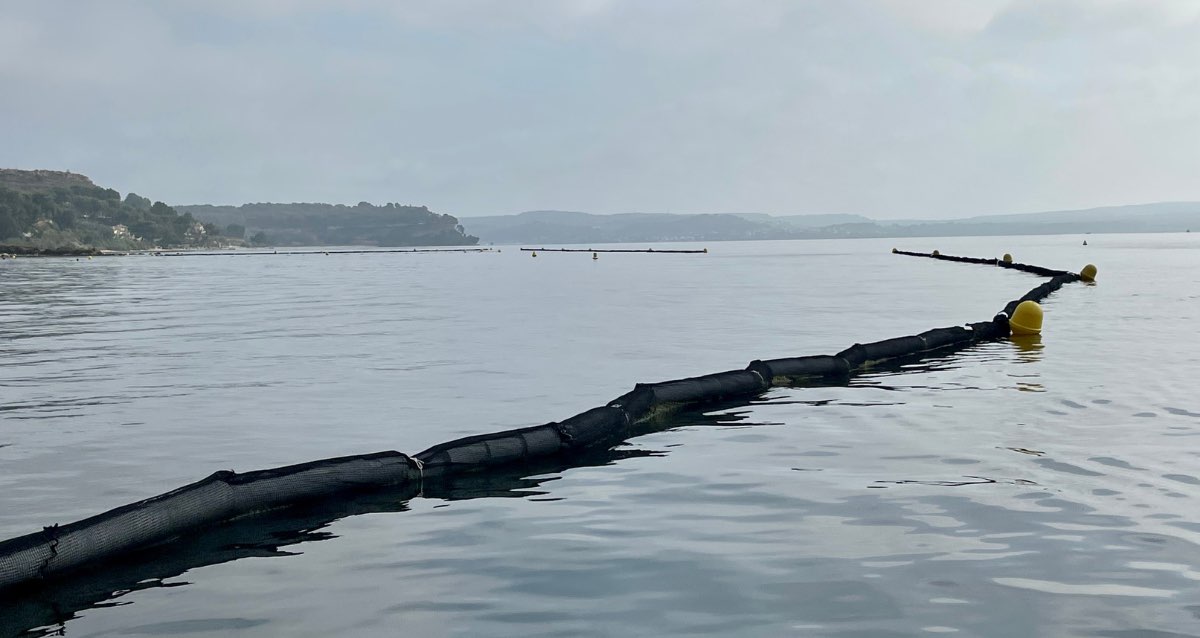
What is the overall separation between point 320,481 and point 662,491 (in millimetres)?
4319

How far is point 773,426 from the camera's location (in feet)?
63.2

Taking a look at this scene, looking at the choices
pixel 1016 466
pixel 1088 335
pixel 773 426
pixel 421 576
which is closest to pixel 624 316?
pixel 1088 335

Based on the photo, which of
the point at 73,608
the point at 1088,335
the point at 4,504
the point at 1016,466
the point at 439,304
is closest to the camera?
the point at 73,608

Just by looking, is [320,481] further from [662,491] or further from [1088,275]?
[1088,275]

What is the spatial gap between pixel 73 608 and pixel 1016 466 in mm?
11547

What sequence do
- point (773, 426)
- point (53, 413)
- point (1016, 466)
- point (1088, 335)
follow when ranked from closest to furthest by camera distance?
point (1016, 466) → point (773, 426) → point (53, 413) → point (1088, 335)

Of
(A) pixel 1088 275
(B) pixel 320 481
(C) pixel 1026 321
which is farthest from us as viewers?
(A) pixel 1088 275

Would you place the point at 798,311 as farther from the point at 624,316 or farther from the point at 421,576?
the point at 421,576

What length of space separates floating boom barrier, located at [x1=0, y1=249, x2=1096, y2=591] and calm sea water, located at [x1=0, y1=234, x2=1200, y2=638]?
1.67ft

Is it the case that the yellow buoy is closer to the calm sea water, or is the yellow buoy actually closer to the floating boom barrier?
the calm sea water

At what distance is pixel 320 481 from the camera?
44.9ft

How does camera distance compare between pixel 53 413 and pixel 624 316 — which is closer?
pixel 53 413

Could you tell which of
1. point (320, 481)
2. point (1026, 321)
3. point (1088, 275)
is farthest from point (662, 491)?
point (1088, 275)

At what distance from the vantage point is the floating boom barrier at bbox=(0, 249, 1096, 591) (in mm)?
10734
